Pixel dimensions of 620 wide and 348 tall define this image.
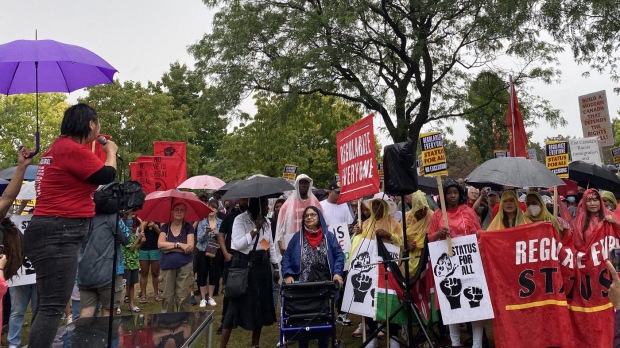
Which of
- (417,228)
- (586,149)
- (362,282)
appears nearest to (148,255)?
(362,282)

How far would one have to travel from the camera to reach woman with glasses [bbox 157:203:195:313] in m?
7.72

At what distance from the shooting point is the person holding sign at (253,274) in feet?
22.1

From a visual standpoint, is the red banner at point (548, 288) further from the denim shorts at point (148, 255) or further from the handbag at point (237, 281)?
the denim shorts at point (148, 255)

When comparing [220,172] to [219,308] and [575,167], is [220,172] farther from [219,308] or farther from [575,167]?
[575,167]

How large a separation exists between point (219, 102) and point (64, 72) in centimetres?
1511

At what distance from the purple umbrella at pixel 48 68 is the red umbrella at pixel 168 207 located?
229 centimetres

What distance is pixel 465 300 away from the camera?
6383 mm

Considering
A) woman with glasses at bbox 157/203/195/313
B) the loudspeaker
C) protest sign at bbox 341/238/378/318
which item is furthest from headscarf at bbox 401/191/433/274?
woman with glasses at bbox 157/203/195/313

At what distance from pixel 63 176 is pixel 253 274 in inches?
122

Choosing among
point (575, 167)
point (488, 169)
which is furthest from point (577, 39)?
point (488, 169)

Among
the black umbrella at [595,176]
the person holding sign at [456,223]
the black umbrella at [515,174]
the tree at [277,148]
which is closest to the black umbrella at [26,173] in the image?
the person holding sign at [456,223]

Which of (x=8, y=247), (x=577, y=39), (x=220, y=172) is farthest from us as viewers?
(x=220, y=172)

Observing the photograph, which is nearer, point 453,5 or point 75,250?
point 75,250

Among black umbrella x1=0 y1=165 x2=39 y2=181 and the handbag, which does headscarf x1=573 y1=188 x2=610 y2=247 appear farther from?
black umbrella x1=0 y1=165 x2=39 y2=181
